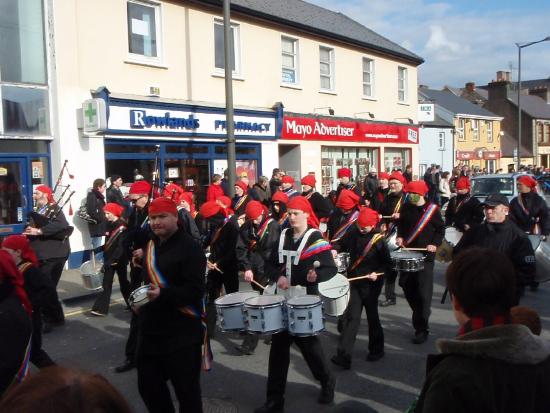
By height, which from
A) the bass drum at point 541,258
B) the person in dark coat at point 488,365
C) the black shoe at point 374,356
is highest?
the person in dark coat at point 488,365

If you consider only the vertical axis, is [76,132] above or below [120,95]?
below

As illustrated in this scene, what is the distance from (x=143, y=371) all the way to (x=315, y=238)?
2128 mm

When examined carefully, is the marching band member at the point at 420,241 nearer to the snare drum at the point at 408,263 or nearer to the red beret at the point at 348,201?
the snare drum at the point at 408,263

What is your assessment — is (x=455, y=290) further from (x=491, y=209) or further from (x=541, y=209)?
(x=541, y=209)

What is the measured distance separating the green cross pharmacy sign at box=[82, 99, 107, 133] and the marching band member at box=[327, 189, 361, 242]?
596cm

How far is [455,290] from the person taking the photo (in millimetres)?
2330

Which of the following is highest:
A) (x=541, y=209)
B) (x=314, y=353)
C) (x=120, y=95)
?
(x=120, y=95)

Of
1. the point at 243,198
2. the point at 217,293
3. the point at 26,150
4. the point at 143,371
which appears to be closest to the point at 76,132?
the point at 26,150

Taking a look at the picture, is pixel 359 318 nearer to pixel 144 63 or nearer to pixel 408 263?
pixel 408 263

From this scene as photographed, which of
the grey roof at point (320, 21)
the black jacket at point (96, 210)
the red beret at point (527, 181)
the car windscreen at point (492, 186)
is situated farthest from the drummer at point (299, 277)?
the car windscreen at point (492, 186)

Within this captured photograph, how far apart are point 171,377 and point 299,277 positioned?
180 centimetres

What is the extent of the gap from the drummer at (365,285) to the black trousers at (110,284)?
3208mm

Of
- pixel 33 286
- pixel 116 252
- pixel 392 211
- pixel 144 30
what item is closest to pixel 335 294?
pixel 33 286

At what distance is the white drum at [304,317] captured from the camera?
475cm
